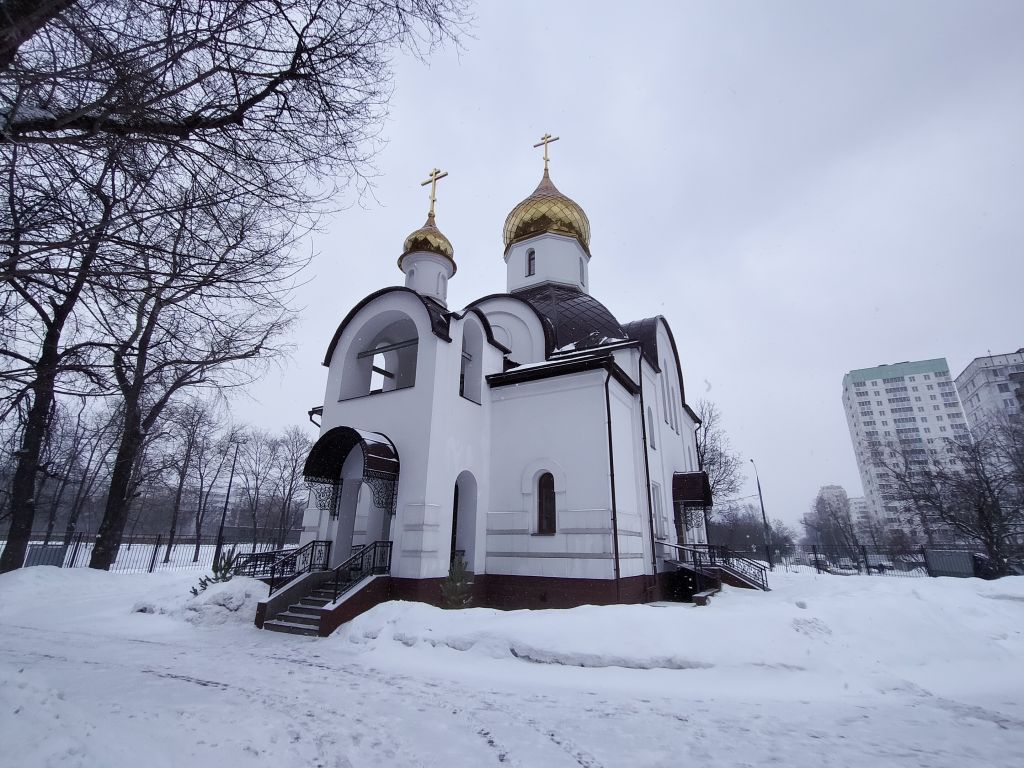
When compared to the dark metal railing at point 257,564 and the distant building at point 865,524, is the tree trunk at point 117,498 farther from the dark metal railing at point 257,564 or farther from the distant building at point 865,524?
the distant building at point 865,524

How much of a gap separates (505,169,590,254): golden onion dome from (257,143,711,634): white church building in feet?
19.1

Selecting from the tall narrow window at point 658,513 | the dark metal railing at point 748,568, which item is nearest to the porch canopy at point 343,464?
the tall narrow window at point 658,513

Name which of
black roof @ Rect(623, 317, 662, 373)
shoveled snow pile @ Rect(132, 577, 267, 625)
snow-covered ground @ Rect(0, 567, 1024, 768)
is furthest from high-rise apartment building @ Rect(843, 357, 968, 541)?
shoveled snow pile @ Rect(132, 577, 267, 625)

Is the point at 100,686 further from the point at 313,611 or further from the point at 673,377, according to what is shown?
the point at 673,377

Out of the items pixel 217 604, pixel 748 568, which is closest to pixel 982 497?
pixel 748 568

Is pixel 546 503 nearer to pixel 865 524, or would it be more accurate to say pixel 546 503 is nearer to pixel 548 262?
pixel 548 262

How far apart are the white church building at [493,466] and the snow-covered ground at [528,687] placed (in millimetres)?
2437

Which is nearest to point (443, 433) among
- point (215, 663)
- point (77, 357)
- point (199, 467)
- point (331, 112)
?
point (215, 663)

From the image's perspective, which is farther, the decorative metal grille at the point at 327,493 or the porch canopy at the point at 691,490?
the porch canopy at the point at 691,490

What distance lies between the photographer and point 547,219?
1852cm

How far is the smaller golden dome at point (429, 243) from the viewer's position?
57.0 feet

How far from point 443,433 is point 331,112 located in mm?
7520

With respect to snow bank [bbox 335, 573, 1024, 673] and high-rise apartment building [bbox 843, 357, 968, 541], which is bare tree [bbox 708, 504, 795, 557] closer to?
high-rise apartment building [bbox 843, 357, 968, 541]

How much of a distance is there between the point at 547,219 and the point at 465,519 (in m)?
12.1
